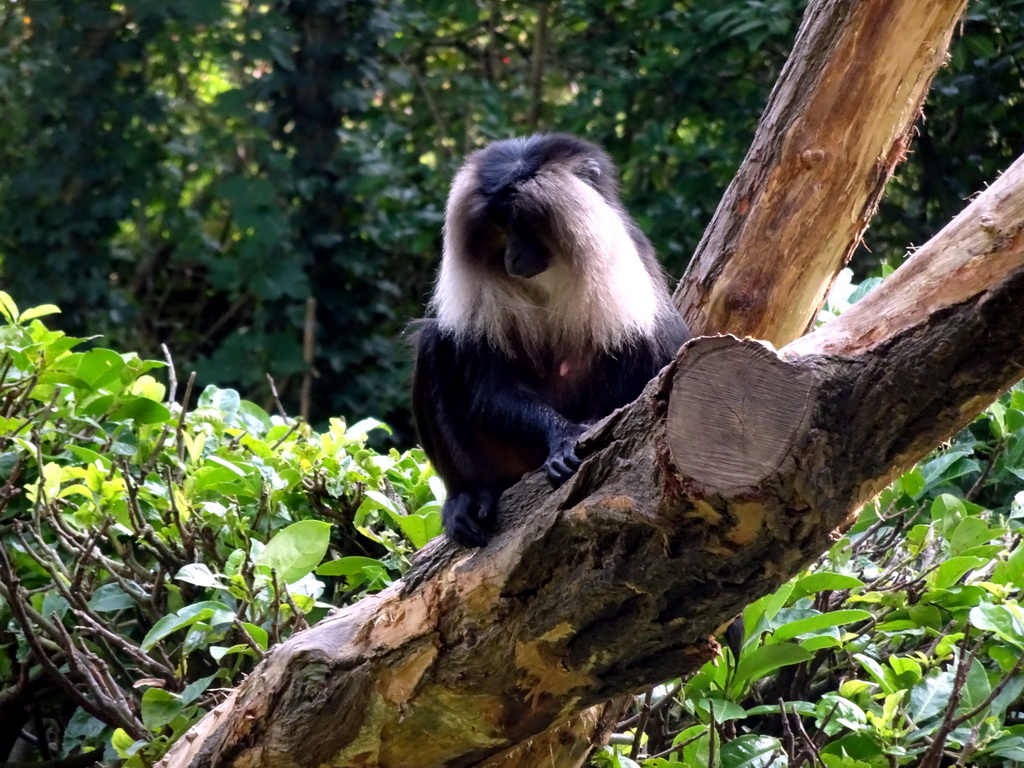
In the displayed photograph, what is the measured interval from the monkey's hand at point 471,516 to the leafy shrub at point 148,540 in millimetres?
305

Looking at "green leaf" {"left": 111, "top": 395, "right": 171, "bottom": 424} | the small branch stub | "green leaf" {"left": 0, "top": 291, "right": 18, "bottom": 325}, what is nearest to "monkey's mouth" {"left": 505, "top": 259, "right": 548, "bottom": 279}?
the small branch stub

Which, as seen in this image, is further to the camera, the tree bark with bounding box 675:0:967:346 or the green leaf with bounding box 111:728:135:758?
the tree bark with bounding box 675:0:967:346

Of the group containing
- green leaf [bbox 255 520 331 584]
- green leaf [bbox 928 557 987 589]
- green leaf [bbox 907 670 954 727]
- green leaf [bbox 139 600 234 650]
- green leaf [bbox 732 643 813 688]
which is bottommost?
green leaf [bbox 907 670 954 727]

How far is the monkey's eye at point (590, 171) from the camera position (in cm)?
296

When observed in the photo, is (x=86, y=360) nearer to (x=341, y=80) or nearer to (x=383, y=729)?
(x=383, y=729)

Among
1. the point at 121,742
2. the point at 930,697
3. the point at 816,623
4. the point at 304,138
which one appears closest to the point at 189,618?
the point at 121,742

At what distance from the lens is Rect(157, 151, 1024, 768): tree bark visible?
158 centimetres

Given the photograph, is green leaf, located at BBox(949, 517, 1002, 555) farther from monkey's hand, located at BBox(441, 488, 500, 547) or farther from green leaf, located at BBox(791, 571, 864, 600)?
monkey's hand, located at BBox(441, 488, 500, 547)

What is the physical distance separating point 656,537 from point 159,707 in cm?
142

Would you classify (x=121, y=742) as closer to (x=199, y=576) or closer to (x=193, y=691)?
(x=193, y=691)

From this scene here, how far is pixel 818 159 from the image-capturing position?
9.16 ft

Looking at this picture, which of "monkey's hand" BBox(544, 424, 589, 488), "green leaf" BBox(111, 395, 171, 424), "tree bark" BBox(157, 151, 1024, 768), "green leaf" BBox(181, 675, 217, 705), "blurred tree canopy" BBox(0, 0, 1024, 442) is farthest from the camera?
"blurred tree canopy" BBox(0, 0, 1024, 442)

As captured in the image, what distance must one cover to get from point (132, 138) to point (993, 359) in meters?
6.78

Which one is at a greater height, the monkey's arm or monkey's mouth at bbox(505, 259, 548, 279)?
monkey's mouth at bbox(505, 259, 548, 279)
